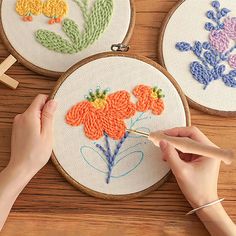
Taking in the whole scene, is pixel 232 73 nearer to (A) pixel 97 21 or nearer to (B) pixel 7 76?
(A) pixel 97 21

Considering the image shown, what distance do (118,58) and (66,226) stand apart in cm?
33

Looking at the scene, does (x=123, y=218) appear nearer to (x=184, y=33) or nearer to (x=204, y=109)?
(x=204, y=109)

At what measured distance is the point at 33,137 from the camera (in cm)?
77

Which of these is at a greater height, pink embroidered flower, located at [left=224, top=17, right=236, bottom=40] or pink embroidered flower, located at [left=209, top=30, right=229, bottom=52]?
pink embroidered flower, located at [left=224, top=17, right=236, bottom=40]

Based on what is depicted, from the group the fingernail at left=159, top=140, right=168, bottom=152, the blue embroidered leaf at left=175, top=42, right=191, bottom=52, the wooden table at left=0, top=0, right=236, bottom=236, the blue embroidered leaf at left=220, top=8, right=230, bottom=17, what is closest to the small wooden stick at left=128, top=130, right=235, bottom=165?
the fingernail at left=159, top=140, right=168, bottom=152

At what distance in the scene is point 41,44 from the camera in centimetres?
87

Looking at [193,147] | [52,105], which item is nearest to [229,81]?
[193,147]

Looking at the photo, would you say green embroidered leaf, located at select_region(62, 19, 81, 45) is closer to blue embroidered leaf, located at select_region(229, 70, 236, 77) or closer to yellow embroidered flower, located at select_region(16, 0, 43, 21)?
yellow embroidered flower, located at select_region(16, 0, 43, 21)

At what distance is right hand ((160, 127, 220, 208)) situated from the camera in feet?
2.47

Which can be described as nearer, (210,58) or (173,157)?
(173,157)

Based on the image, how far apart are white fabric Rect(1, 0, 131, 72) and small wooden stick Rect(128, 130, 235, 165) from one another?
208mm

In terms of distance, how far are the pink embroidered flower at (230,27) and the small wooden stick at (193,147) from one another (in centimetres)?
28

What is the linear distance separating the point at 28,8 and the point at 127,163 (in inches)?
15.1

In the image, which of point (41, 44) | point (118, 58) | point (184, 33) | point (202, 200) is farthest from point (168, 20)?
point (202, 200)
